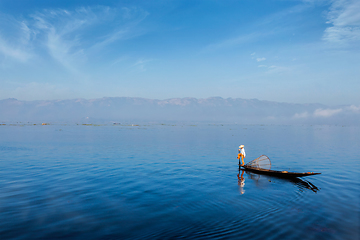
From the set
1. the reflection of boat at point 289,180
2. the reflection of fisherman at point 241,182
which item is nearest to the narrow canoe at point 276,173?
the reflection of boat at point 289,180

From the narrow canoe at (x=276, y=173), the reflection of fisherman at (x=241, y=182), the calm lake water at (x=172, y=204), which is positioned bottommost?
the reflection of fisherman at (x=241, y=182)

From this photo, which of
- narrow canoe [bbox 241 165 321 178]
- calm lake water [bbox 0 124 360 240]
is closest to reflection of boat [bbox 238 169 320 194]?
calm lake water [bbox 0 124 360 240]

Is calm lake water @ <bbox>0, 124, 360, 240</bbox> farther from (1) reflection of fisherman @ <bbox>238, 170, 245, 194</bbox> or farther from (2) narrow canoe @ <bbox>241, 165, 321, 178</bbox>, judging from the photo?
(2) narrow canoe @ <bbox>241, 165, 321, 178</bbox>

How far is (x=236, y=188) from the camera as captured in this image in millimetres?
22688

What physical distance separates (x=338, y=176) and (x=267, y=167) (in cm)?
824

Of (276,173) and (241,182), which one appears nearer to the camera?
(241,182)

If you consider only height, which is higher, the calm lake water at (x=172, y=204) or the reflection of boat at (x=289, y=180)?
the calm lake water at (x=172, y=204)

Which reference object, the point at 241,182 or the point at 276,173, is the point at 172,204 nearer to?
the point at 241,182

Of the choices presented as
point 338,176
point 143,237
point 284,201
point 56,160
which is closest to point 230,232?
Result: point 143,237

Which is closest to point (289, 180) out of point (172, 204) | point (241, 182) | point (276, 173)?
point (276, 173)

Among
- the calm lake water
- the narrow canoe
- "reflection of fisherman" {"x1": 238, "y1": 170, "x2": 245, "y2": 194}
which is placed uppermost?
the narrow canoe

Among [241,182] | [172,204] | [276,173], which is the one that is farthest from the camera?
[276,173]

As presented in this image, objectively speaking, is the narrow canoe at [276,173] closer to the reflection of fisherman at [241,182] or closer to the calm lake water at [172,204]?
the calm lake water at [172,204]

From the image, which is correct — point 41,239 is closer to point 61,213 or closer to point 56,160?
point 61,213
